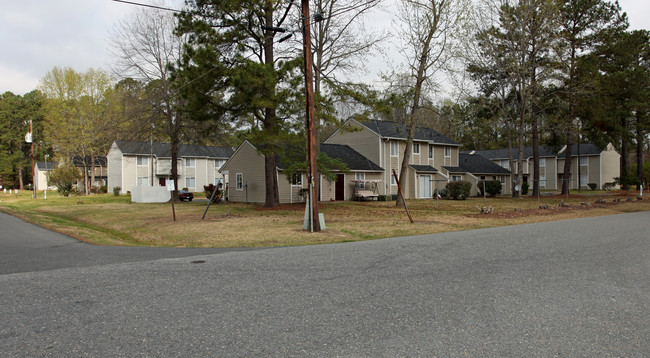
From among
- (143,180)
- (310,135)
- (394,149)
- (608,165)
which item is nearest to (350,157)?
(394,149)

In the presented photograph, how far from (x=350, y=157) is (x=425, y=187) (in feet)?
25.4

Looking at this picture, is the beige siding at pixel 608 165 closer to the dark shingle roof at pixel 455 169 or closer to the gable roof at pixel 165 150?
the dark shingle roof at pixel 455 169

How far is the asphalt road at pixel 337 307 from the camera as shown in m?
4.05

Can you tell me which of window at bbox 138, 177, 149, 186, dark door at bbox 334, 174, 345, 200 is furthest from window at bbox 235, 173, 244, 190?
window at bbox 138, 177, 149, 186

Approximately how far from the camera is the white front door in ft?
126

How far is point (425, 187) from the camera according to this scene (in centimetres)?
3878

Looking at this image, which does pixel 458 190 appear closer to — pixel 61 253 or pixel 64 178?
pixel 61 253

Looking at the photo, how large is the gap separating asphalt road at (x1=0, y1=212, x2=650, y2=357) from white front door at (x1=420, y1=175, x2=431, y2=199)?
29877mm

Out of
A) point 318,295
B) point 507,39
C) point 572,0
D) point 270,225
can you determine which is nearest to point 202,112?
point 270,225

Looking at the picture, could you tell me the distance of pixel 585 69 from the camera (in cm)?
3222

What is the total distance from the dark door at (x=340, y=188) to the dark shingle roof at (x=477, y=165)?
53.3 ft

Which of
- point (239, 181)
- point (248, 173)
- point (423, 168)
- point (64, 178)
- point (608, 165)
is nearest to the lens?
point (248, 173)

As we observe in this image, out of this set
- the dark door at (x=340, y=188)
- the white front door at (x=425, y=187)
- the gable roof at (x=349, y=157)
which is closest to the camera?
the dark door at (x=340, y=188)

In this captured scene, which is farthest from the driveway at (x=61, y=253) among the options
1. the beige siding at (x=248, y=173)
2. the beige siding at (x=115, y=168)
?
the beige siding at (x=115, y=168)
